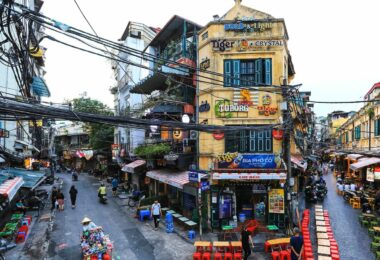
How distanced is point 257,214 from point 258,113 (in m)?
6.02

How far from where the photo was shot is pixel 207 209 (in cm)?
1722

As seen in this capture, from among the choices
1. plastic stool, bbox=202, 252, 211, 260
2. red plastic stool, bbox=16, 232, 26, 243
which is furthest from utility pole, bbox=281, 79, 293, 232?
red plastic stool, bbox=16, 232, 26, 243

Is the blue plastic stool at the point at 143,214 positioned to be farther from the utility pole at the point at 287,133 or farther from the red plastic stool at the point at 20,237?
the utility pole at the point at 287,133

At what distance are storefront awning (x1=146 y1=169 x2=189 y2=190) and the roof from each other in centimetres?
1010

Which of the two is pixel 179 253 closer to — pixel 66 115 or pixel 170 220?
pixel 170 220

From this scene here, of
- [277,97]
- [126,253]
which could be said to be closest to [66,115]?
[126,253]

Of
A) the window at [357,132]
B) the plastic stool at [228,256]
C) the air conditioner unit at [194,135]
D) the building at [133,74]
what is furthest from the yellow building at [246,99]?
the window at [357,132]

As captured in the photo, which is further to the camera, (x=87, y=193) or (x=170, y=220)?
(x=87, y=193)

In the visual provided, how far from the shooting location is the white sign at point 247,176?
15836 mm

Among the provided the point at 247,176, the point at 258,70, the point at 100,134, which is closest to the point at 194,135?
the point at 247,176

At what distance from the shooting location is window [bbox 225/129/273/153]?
17.2 m

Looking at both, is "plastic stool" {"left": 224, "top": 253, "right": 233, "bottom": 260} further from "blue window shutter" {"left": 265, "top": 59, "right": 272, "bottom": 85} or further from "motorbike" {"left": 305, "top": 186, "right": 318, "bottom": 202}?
"motorbike" {"left": 305, "top": 186, "right": 318, "bottom": 202}

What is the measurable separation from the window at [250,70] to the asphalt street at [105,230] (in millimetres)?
10022

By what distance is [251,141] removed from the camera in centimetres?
1727
